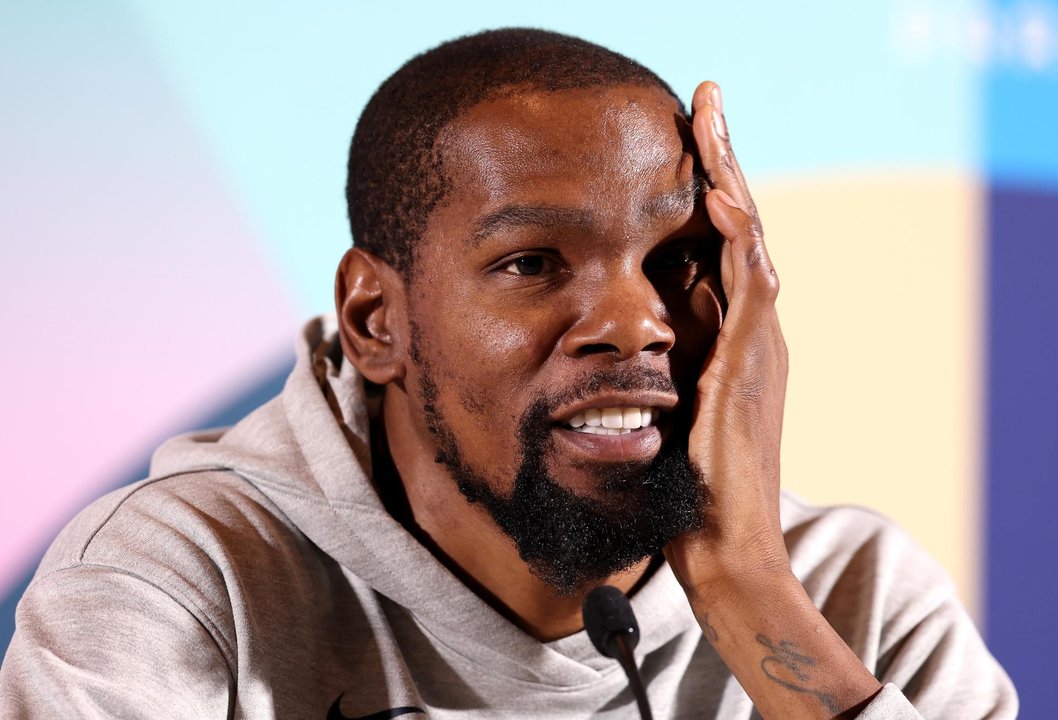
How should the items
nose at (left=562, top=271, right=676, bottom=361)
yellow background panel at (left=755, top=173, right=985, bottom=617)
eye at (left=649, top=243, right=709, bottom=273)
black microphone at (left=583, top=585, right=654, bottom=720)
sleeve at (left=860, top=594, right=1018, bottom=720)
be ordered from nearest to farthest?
black microphone at (left=583, top=585, right=654, bottom=720)
nose at (left=562, top=271, right=676, bottom=361)
eye at (left=649, top=243, right=709, bottom=273)
sleeve at (left=860, top=594, right=1018, bottom=720)
yellow background panel at (left=755, top=173, right=985, bottom=617)

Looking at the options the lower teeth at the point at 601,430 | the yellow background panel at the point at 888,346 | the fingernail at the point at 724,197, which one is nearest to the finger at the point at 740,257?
the fingernail at the point at 724,197

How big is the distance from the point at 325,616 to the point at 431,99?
621 mm

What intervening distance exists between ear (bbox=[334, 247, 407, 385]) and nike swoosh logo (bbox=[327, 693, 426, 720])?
0.39m

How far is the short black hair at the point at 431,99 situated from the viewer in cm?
141

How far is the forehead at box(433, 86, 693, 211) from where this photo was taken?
1331 millimetres

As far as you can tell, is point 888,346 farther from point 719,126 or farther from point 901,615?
point 719,126

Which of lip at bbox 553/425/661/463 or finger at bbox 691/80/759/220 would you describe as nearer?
lip at bbox 553/425/661/463

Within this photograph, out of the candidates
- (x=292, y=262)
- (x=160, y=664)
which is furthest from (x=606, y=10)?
(x=160, y=664)

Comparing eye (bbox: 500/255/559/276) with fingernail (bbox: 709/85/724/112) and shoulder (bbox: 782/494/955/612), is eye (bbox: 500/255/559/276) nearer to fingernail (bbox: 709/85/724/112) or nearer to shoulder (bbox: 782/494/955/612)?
fingernail (bbox: 709/85/724/112)

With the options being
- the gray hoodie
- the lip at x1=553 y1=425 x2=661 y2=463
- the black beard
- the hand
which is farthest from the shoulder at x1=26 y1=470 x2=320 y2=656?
the hand

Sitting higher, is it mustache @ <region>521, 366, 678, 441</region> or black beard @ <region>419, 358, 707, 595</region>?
mustache @ <region>521, 366, 678, 441</region>

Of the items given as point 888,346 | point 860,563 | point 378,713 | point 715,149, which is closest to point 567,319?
point 715,149

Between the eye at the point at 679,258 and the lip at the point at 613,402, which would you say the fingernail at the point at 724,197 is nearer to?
the eye at the point at 679,258

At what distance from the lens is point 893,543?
173 centimetres
